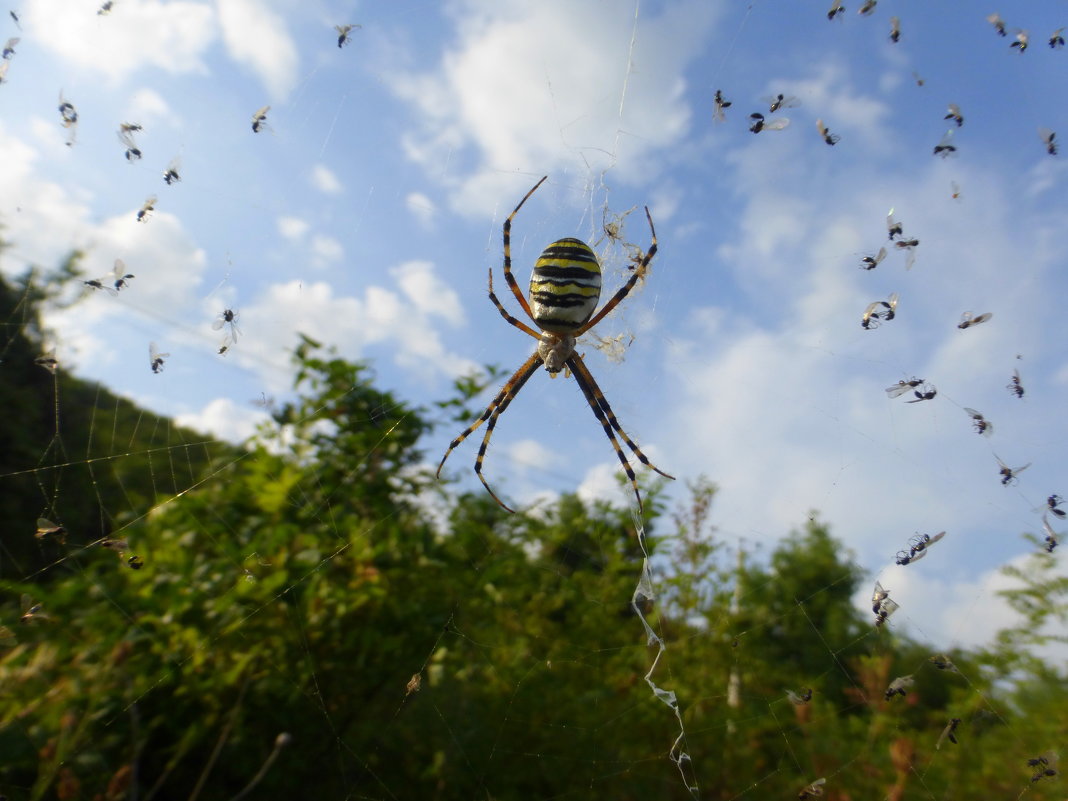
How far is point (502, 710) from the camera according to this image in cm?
349

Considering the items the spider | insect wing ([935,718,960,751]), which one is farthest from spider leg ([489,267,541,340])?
insect wing ([935,718,960,751])

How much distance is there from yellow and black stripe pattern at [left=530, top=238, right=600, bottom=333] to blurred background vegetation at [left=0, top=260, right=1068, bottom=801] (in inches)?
54.4

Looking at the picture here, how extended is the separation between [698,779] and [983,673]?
1852mm

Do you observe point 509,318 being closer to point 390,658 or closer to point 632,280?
point 632,280

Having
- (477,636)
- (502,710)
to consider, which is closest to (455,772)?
(502,710)

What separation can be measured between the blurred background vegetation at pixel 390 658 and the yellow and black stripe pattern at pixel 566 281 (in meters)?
1.38

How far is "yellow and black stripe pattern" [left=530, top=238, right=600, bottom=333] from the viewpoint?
179 inches

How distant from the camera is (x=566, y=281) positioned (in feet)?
14.9

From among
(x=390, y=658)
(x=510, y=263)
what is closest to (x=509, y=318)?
(x=510, y=263)

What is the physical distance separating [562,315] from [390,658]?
2.73m

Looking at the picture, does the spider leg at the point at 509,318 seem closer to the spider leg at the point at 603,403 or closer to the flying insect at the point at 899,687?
the spider leg at the point at 603,403

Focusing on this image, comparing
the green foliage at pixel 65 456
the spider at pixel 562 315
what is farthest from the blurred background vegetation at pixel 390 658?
the spider at pixel 562 315

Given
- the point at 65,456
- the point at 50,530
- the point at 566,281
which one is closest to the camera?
the point at 50,530

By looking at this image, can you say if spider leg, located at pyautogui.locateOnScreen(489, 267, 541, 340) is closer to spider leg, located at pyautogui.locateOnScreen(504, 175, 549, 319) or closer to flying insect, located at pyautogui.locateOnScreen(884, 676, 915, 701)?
spider leg, located at pyautogui.locateOnScreen(504, 175, 549, 319)
